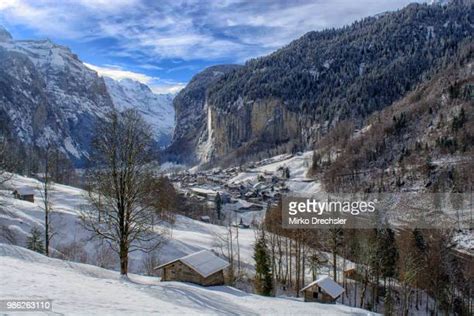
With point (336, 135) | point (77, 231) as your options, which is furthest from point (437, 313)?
point (336, 135)

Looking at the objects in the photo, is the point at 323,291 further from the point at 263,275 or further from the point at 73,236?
the point at 73,236

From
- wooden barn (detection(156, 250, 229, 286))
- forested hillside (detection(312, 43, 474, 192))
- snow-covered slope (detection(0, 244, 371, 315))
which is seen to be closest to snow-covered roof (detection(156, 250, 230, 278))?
wooden barn (detection(156, 250, 229, 286))

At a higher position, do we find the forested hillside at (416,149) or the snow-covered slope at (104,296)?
the forested hillside at (416,149)

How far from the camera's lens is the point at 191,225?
63.2m

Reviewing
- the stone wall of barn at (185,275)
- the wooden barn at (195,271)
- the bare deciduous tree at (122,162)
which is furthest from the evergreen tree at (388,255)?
the bare deciduous tree at (122,162)

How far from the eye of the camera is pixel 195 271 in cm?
2814

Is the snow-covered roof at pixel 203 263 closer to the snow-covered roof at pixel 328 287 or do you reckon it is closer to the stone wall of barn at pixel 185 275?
the stone wall of barn at pixel 185 275

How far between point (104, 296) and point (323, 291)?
71.7 ft

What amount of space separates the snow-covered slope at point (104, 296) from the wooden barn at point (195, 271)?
509cm

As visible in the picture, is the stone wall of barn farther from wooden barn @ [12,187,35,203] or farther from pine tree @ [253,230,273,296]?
wooden barn @ [12,187,35,203]

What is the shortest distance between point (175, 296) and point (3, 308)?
31.1 feet

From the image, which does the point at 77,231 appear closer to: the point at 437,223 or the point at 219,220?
the point at 219,220

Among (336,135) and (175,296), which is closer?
(175,296)

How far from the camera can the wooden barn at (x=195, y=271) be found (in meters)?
28.2
